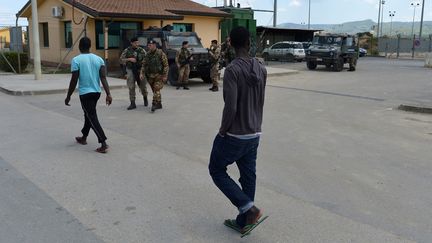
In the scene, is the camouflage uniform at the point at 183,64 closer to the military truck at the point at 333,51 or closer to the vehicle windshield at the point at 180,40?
the vehicle windshield at the point at 180,40

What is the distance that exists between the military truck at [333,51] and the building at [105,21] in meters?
5.63

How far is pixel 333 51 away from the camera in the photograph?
82.0 feet

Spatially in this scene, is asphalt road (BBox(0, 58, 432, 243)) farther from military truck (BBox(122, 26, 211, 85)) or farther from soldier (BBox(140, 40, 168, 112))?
military truck (BBox(122, 26, 211, 85))

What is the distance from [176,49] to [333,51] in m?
11.6

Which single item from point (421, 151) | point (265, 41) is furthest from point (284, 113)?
point (265, 41)

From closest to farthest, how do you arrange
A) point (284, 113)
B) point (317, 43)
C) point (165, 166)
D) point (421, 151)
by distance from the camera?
point (165, 166)
point (421, 151)
point (284, 113)
point (317, 43)

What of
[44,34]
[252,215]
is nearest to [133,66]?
[252,215]

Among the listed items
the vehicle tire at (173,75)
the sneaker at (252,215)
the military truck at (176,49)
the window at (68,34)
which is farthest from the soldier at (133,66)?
the window at (68,34)

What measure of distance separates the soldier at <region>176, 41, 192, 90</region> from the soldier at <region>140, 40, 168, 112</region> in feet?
14.3

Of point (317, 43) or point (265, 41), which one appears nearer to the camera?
point (317, 43)

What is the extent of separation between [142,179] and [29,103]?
303 inches

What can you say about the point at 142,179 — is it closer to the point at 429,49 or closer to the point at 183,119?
the point at 183,119

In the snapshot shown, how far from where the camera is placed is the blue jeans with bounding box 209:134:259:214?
387cm

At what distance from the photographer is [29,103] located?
12.1m
